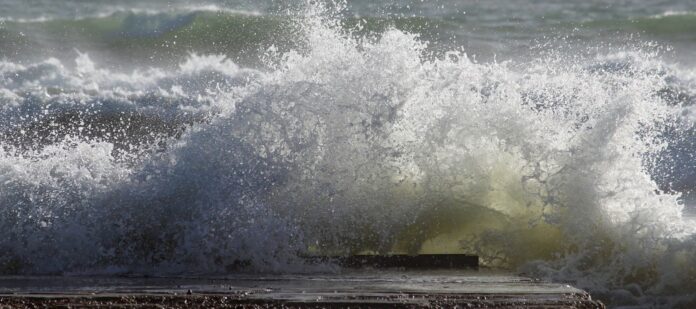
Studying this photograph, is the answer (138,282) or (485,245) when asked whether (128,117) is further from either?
(138,282)

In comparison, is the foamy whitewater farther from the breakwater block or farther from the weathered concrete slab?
the weathered concrete slab

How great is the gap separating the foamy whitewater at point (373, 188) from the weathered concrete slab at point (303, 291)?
803mm

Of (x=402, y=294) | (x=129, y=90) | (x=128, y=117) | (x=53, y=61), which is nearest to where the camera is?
(x=402, y=294)

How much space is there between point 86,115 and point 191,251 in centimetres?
643

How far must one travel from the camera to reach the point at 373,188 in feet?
25.2

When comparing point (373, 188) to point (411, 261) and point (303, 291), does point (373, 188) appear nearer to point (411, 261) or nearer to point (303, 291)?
point (411, 261)

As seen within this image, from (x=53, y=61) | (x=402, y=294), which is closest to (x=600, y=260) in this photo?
(x=402, y=294)

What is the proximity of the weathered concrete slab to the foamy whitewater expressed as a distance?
0.80m

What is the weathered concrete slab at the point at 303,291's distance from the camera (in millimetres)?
4938

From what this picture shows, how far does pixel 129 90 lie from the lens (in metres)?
14.1

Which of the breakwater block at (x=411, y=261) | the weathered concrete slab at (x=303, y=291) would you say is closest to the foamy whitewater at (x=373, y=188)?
the breakwater block at (x=411, y=261)

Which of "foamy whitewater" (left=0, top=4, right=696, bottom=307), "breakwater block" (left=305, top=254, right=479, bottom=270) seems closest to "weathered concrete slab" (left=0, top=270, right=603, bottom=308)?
"breakwater block" (left=305, top=254, right=479, bottom=270)

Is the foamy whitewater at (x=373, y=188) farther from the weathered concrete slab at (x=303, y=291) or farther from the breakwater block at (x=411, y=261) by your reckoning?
the weathered concrete slab at (x=303, y=291)

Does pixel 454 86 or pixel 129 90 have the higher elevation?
pixel 129 90
